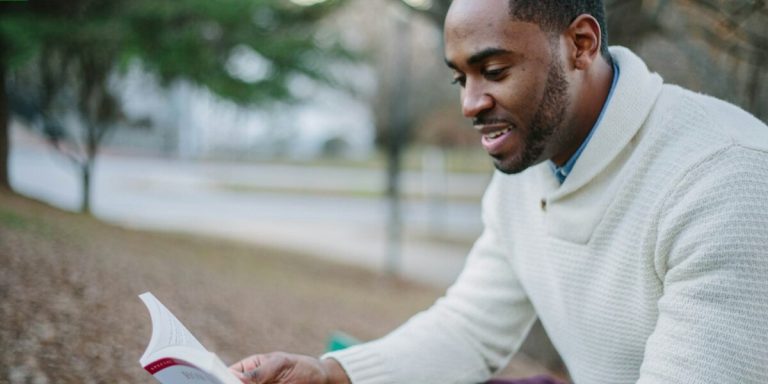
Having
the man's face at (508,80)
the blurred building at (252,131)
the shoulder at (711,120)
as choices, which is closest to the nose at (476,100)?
the man's face at (508,80)

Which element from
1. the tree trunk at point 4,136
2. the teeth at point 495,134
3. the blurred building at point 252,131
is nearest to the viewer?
the teeth at point 495,134

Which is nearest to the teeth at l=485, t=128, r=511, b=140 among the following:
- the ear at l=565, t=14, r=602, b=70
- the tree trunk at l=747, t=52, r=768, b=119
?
the ear at l=565, t=14, r=602, b=70

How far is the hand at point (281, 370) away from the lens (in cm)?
201

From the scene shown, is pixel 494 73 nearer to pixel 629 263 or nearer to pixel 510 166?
pixel 510 166

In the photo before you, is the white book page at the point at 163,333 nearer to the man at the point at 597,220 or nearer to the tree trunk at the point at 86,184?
the man at the point at 597,220

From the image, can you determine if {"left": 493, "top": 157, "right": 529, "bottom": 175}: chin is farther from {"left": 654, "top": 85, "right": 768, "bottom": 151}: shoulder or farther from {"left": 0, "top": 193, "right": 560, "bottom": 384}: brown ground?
{"left": 0, "top": 193, "right": 560, "bottom": 384}: brown ground

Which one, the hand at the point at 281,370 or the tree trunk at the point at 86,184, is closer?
the hand at the point at 281,370

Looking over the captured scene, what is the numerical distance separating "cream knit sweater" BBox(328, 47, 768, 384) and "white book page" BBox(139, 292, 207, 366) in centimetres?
54

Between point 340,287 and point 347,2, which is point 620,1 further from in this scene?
point 340,287

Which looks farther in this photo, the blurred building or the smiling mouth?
the blurred building

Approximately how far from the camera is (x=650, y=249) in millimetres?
1828

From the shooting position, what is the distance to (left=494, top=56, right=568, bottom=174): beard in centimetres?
199

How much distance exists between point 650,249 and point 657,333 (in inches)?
8.3

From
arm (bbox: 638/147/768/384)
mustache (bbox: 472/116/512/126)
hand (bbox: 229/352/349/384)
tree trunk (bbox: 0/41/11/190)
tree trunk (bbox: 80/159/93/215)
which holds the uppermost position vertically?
mustache (bbox: 472/116/512/126)
